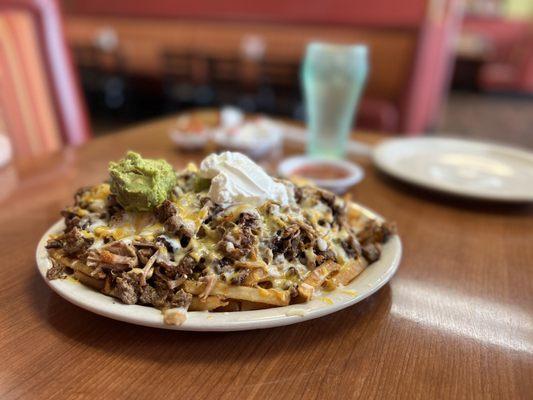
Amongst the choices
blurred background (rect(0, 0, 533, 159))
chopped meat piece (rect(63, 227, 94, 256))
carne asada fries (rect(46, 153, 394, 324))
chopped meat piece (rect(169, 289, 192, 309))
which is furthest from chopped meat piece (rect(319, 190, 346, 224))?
blurred background (rect(0, 0, 533, 159))

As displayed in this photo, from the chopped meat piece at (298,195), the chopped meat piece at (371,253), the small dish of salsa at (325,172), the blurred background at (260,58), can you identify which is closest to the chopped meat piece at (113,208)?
the chopped meat piece at (298,195)

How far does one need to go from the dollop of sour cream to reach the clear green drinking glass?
92cm

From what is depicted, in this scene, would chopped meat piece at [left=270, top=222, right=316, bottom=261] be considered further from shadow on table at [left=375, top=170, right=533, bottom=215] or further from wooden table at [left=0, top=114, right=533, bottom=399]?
shadow on table at [left=375, top=170, right=533, bottom=215]

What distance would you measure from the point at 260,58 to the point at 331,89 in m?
3.70

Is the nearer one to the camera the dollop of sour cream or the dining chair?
the dollop of sour cream

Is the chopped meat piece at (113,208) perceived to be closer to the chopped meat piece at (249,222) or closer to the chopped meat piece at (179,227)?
the chopped meat piece at (179,227)

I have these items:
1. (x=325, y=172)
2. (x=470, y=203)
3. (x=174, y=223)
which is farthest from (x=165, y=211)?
(x=470, y=203)

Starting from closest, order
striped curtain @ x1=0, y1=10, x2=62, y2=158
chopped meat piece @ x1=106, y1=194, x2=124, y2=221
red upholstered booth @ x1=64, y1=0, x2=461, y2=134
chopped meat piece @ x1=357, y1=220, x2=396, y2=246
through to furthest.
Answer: chopped meat piece @ x1=106, y1=194, x2=124, y2=221 → chopped meat piece @ x1=357, y1=220, x2=396, y2=246 → striped curtain @ x1=0, y1=10, x2=62, y2=158 → red upholstered booth @ x1=64, y1=0, x2=461, y2=134

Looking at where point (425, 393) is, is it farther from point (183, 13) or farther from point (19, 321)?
point (183, 13)

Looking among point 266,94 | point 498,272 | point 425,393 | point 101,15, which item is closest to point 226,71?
point 266,94

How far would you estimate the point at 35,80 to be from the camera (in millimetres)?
2178

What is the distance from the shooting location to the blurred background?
4453 mm

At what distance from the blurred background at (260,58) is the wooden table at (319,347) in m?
2.93

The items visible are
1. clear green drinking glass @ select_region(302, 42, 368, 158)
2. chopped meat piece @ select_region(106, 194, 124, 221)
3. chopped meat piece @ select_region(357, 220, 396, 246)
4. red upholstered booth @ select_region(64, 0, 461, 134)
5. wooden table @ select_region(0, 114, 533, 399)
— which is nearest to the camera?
wooden table @ select_region(0, 114, 533, 399)
